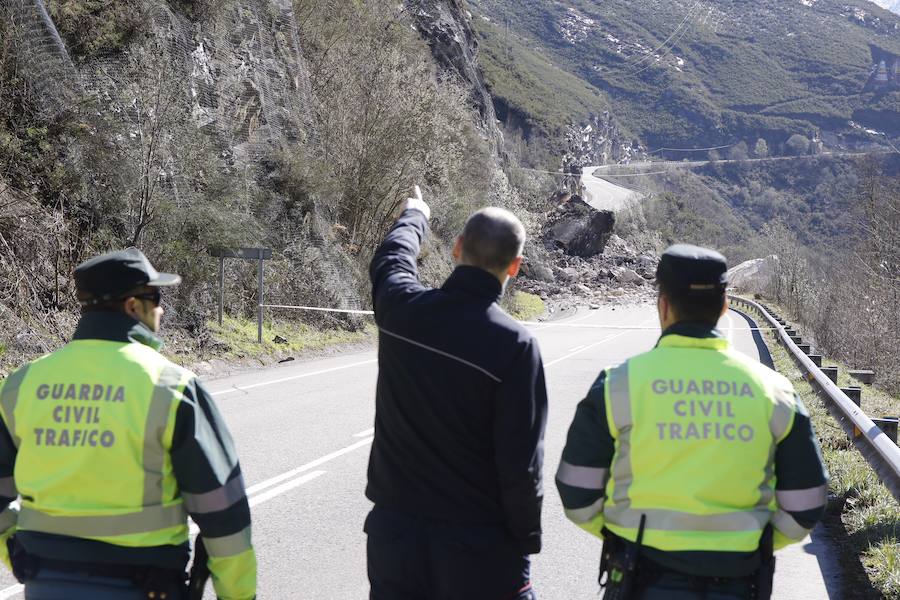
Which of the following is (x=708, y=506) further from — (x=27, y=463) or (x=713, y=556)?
(x=27, y=463)

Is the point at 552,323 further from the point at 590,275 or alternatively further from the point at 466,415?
the point at 466,415

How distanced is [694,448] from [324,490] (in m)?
5.43

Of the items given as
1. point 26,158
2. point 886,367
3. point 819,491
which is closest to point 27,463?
point 819,491

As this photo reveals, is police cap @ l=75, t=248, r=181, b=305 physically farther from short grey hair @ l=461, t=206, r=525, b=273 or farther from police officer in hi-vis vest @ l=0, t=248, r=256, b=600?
short grey hair @ l=461, t=206, r=525, b=273

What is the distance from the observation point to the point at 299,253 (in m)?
23.6

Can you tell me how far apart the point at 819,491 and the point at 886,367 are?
24400 millimetres

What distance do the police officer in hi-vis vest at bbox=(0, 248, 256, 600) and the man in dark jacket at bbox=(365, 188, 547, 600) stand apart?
544 mm

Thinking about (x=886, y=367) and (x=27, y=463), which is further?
(x=886, y=367)

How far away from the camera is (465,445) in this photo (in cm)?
304

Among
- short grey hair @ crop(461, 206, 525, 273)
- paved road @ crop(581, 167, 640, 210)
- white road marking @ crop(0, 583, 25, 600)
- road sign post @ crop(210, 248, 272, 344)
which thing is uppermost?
short grey hair @ crop(461, 206, 525, 273)

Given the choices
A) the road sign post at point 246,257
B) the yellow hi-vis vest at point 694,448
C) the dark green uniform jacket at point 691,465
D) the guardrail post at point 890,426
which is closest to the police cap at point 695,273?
the dark green uniform jacket at point 691,465

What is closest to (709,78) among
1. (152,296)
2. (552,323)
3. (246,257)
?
(552,323)

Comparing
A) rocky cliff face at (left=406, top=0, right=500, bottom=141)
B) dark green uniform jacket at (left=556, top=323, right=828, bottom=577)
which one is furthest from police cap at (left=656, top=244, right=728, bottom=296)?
rocky cliff face at (left=406, top=0, right=500, bottom=141)

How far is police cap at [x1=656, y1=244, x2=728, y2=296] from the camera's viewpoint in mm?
2934
